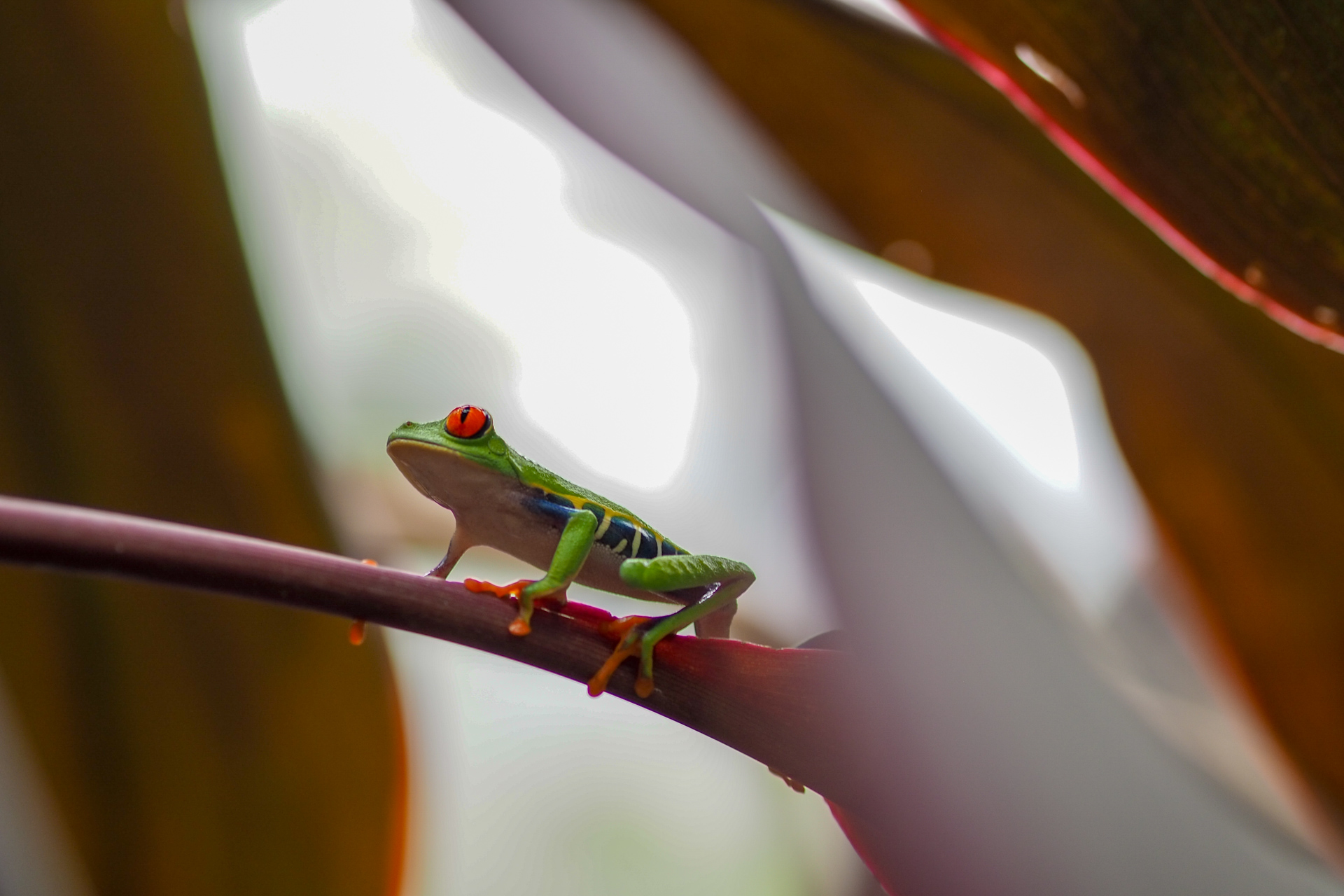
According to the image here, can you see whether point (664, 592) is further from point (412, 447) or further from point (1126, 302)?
point (1126, 302)

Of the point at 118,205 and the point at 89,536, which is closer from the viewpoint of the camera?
the point at 89,536

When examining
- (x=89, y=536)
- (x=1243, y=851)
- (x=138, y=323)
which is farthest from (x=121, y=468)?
(x=1243, y=851)

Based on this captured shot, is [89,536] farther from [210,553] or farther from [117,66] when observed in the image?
[117,66]

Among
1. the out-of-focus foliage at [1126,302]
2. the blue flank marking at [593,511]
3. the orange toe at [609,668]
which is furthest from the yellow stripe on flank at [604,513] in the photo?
the out-of-focus foliage at [1126,302]

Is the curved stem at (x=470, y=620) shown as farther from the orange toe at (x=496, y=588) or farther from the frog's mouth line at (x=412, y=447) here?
the frog's mouth line at (x=412, y=447)

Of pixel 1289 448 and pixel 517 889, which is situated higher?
pixel 1289 448

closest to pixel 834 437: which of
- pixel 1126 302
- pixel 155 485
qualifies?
pixel 1126 302

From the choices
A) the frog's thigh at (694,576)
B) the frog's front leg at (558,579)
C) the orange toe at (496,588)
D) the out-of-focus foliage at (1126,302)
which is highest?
the out-of-focus foliage at (1126,302)
